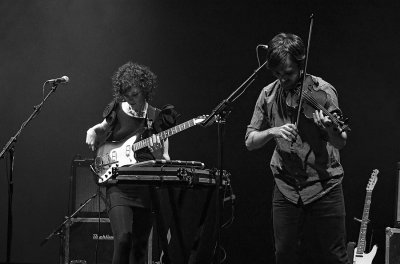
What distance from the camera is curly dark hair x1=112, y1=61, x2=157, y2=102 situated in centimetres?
459

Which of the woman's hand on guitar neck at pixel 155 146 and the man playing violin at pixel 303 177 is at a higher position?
the woman's hand on guitar neck at pixel 155 146

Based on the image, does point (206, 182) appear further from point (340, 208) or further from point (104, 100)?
point (104, 100)

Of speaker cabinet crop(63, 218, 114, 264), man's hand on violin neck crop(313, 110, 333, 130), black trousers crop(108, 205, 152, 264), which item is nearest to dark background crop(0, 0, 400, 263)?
speaker cabinet crop(63, 218, 114, 264)

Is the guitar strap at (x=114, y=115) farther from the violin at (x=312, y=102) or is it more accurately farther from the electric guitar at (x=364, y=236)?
the electric guitar at (x=364, y=236)

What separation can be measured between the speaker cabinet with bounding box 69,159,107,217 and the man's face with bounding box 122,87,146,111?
3.84 feet

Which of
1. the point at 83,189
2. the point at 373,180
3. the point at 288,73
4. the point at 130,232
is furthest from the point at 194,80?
the point at 288,73

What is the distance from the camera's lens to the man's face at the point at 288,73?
302 centimetres

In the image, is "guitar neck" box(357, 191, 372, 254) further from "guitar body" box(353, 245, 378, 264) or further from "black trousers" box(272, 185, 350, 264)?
"black trousers" box(272, 185, 350, 264)

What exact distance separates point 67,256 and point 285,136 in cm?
313

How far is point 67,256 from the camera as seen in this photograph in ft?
17.7

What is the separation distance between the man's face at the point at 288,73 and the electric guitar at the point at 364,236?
2.66 m

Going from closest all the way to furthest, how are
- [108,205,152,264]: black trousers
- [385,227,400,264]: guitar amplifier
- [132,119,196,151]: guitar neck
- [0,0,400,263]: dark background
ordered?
[108,205,152,264]: black trousers
[132,119,196,151]: guitar neck
[385,227,400,264]: guitar amplifier
[0,0,400,263]: dark background

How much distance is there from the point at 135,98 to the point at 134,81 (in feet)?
0.43

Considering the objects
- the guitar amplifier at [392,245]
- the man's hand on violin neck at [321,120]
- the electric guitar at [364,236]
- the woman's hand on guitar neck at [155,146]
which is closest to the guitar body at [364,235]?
the electric guitar at [364,236]
